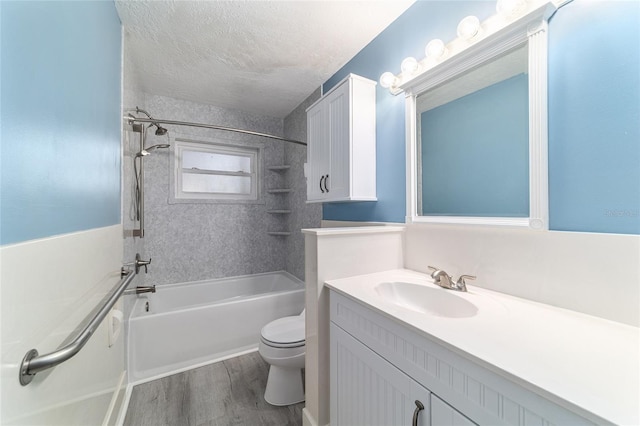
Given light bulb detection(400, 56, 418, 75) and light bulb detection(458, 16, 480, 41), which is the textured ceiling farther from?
light bulb detection(458, 16, 480, 41)

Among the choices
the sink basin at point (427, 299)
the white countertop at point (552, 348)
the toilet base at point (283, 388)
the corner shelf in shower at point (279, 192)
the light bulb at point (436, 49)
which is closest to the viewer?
the white countertop at point (552, 348)

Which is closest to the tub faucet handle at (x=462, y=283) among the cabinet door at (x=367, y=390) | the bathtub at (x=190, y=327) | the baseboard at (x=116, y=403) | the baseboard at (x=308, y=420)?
the cabinet door at (x=367, y=390)

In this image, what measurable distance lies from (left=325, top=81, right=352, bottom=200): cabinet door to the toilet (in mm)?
1042

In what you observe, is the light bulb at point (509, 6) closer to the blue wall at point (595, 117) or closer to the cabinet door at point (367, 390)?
the blue wall at point (595, 117)

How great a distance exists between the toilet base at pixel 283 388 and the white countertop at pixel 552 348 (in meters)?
1.09

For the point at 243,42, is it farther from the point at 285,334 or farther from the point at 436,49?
the point at 285,334

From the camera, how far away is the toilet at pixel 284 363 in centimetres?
154

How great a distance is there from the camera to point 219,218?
2900 mm

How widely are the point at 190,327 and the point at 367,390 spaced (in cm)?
167

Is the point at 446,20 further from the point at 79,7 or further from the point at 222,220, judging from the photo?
the point at 222,220

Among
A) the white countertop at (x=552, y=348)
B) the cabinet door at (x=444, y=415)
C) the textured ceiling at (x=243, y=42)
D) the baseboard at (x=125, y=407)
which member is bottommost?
the baseboard at (x=125, y=407)

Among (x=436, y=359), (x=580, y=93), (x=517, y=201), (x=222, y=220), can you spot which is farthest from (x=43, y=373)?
(x=222, y=220)

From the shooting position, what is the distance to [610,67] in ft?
2.53

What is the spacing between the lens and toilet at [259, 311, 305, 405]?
5.06 feet
